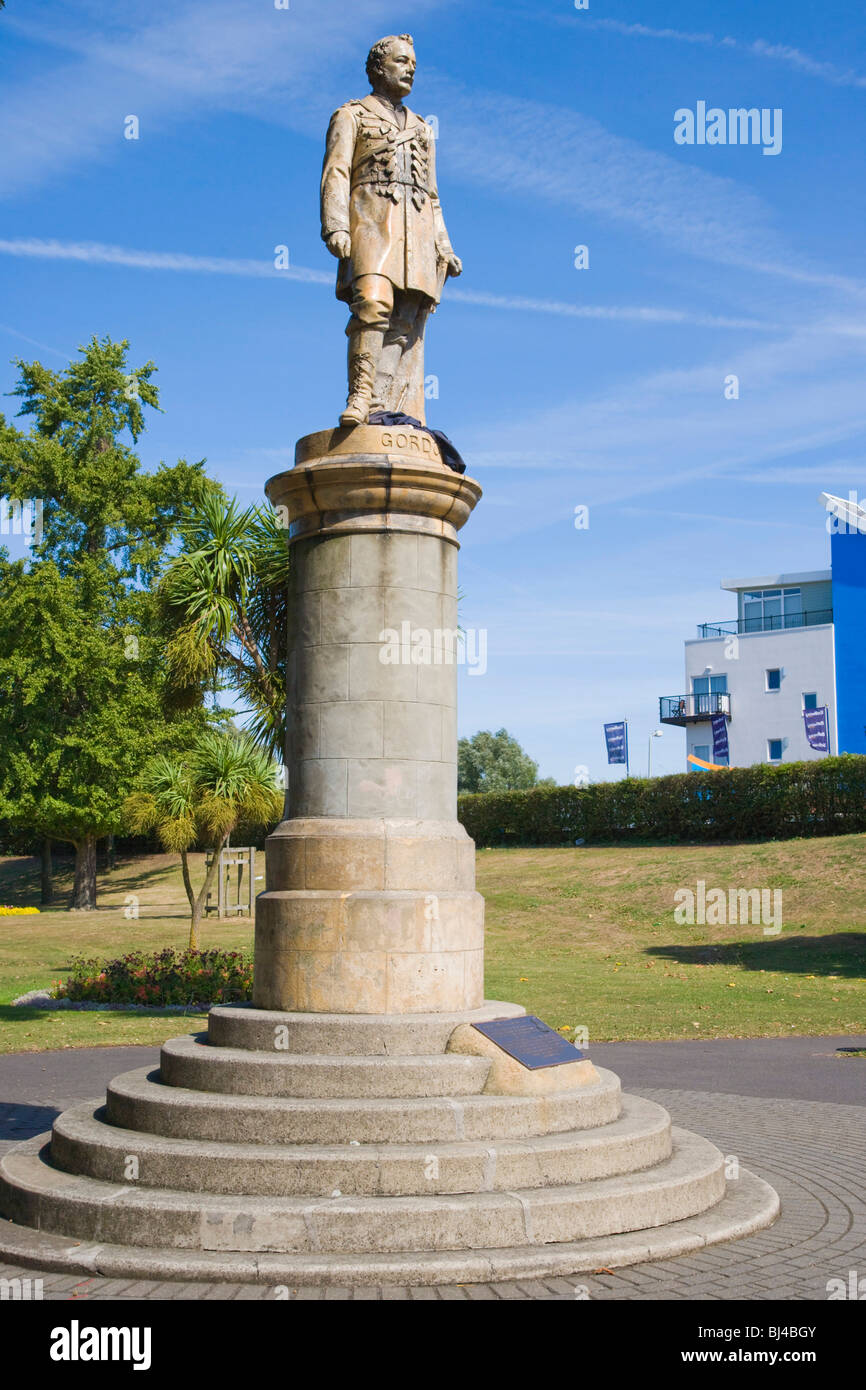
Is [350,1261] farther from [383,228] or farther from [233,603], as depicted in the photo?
[233,603]

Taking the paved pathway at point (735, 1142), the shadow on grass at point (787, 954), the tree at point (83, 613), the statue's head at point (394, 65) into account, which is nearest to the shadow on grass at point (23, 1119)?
the paved pathway at point (735, 1142)

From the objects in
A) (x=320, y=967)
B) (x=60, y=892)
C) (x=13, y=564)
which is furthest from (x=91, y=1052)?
(x=60, y=892)

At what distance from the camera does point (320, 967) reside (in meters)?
7.71

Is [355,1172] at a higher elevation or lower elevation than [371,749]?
lower

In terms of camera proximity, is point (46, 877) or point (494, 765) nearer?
point (46, 877)

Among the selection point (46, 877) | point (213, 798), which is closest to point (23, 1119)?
point (213, 798)

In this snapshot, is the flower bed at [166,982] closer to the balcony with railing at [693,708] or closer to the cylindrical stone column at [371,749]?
the cylindrical stone column at [371,749]

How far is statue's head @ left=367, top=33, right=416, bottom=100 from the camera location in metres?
9.20

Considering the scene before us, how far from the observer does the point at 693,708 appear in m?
57.6

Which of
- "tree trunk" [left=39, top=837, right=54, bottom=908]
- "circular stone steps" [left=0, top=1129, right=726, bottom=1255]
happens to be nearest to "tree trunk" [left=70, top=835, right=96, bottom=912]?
"tree trunk" [left=39, top=837, right=54, bottom=908]

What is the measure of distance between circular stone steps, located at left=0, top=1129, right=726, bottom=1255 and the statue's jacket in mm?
6369

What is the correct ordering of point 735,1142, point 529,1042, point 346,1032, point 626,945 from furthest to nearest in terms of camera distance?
1. point 626,945
2. point 735,1142
3. point 529,1042
4. point 346,1032

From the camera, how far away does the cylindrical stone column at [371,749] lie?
7.75m

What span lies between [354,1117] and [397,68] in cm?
751
